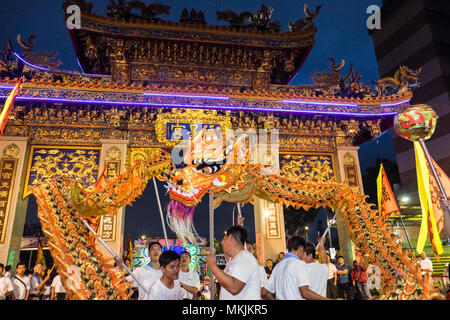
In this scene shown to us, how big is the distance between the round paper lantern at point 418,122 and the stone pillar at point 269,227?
148 inches

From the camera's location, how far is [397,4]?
69.8 feet

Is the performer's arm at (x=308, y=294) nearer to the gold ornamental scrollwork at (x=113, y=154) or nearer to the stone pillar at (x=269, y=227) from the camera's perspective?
the stone pillar at (x=269, y=227)

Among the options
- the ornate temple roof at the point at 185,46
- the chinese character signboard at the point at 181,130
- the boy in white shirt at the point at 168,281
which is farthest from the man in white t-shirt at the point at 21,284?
the ornate temple roof at the point at 185,46

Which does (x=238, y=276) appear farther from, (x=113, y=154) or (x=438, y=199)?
(x=113, y=154)

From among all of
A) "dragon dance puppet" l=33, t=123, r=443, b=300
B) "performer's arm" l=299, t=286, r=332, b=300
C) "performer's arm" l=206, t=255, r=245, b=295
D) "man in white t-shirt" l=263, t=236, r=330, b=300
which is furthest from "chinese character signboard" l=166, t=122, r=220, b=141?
"performer's arm" l=206, t=255, r=245, b=295

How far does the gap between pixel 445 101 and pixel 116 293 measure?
20.5 m

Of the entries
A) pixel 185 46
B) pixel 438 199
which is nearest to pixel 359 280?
pixel 438 199

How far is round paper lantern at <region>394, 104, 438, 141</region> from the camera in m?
3.80

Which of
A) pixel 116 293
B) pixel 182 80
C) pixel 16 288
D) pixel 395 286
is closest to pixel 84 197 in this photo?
pixel 116 293

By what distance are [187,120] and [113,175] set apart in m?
2.35

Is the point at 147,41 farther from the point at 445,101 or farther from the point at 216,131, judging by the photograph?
the point at 445,101

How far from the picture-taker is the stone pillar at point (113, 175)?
22.1 ft

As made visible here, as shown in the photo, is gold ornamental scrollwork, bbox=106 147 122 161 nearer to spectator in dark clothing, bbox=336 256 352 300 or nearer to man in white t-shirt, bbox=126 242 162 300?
man in white t-shirt, bbox=126 242 162 300

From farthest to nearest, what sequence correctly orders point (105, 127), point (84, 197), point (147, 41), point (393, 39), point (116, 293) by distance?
point (393, 39)
point (147, 41)
point (105, 127)
point (84, 197)
point (116, 293)
